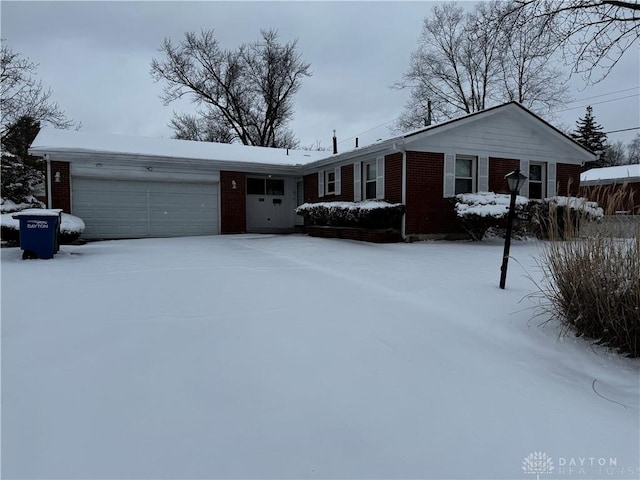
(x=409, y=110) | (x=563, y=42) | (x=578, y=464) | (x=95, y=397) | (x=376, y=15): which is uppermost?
(x=409, y=110)

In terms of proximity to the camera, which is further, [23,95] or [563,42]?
[23,95]

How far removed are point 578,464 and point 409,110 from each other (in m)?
31.5

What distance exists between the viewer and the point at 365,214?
11.7 metres

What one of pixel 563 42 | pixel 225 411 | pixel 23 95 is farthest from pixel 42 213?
pixel 23 95

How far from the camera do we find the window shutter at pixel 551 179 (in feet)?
45.3

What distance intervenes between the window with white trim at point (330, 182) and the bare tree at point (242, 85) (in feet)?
54.7

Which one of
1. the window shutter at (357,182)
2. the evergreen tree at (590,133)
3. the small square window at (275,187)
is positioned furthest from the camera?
the evergreen tree at (590,133)

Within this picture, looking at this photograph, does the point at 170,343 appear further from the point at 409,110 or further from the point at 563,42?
the point at 409,110

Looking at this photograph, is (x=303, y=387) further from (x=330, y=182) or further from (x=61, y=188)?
(x=61, y=188)

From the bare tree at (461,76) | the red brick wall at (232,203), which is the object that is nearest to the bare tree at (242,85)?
the bare tree at (461,76)

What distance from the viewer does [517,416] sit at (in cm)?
246
